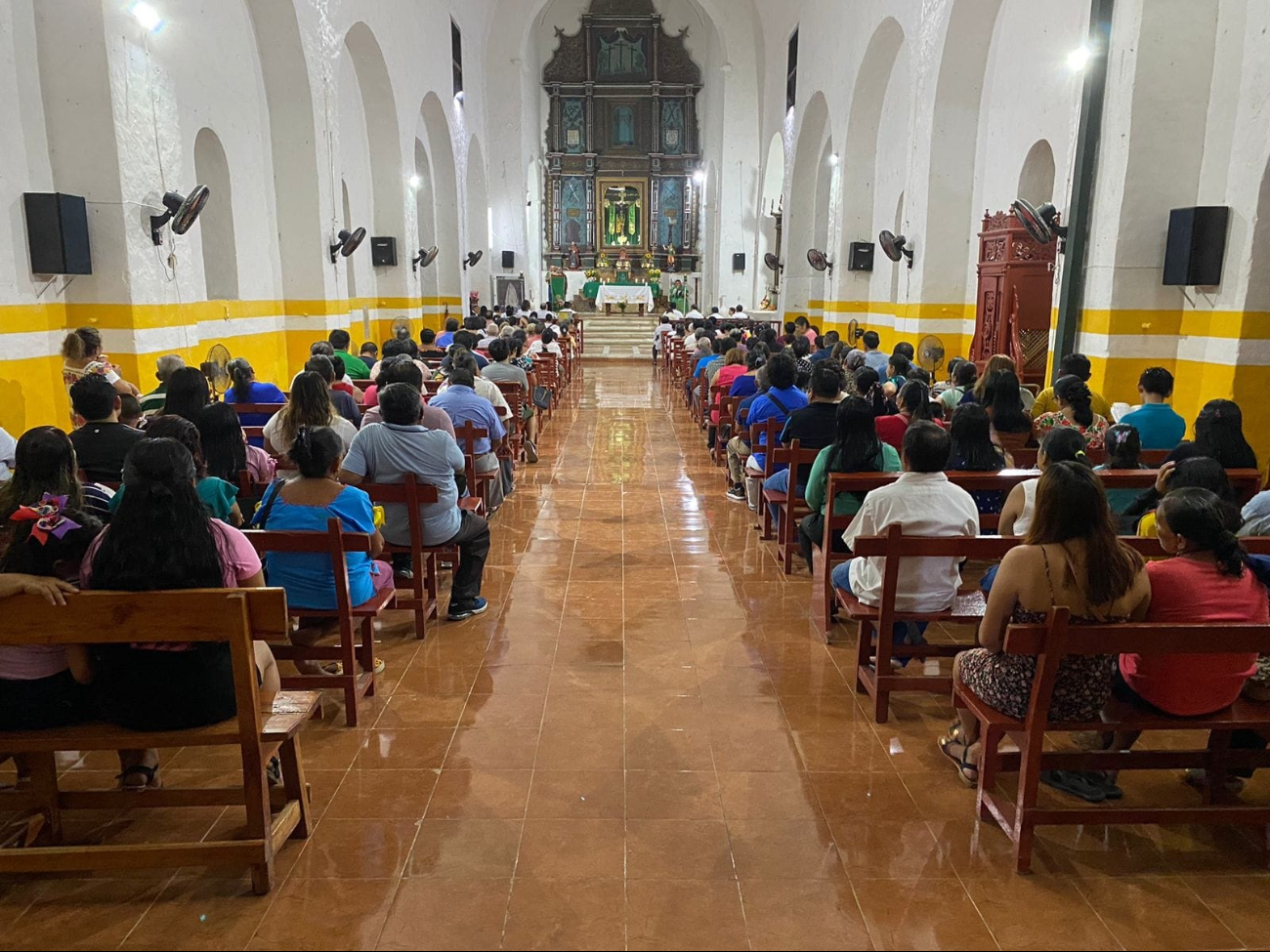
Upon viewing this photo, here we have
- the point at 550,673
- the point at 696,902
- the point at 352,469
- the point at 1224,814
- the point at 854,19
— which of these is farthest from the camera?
the point at 854,19

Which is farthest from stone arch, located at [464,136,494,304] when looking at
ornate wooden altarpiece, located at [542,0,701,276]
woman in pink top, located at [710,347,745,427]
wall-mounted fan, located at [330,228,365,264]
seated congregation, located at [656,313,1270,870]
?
seated congregation, located at [656,313,1270,870]

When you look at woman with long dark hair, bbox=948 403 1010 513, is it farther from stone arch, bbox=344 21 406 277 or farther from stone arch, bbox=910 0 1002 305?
stone arch, bbox=344 21 406 277

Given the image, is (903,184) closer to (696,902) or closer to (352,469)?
(352,469)

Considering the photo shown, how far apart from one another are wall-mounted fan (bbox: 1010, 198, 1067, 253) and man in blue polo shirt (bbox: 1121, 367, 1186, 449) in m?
3.07

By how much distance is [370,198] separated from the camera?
14.6 meters

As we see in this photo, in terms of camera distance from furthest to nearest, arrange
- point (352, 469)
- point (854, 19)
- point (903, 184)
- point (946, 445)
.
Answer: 1. point (854, 19)
2. point (903, 184)
3. point (352, 469)
4. point (946, 445)

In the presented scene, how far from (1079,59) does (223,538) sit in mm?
8363

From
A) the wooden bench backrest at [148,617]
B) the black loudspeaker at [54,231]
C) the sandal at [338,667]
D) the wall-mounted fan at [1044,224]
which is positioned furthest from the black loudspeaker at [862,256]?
the wooden bench backrest at [148,617]

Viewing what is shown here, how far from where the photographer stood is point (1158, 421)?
5184 mm

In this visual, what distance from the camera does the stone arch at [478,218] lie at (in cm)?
2141

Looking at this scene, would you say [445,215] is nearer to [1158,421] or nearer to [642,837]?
[1158,421]

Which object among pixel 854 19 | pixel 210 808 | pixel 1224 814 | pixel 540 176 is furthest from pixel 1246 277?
pixel 540 176

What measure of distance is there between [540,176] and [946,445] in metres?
27.2

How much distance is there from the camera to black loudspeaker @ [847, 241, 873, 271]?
562 inches
